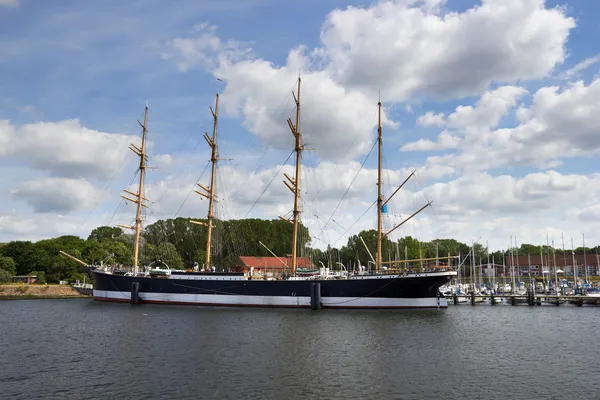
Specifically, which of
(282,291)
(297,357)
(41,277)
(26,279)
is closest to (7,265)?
(26,279)

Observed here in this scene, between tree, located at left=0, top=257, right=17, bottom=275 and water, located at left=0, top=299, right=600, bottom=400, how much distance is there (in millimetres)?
59529

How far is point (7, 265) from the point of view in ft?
337

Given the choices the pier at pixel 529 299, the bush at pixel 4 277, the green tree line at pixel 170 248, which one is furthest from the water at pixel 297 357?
the bush at pixel 4 277

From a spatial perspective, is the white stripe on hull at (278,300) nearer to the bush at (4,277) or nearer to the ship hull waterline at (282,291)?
the ship hull waterline at (282,291)

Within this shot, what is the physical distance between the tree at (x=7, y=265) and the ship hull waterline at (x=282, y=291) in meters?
43.4

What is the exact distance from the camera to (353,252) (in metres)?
163

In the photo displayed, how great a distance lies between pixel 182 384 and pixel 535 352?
24.0 metres

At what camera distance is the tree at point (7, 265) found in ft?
336

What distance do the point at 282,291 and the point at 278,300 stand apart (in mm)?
1342

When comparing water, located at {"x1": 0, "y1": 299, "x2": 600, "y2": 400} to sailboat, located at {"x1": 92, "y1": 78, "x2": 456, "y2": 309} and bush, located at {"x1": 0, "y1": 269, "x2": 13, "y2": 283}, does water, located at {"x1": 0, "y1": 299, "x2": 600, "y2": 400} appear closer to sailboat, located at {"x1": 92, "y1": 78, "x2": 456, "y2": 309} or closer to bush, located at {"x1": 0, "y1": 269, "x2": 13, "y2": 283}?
sailboat, located at {"x1": 92, "y1": 78, "x2": 456, "y2": 309}

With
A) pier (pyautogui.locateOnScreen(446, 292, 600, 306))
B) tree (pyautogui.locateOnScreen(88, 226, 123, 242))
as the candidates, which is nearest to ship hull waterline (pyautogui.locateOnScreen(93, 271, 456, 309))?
pier (pyautogui.locateOnScreen(446, 292, 600, 306))

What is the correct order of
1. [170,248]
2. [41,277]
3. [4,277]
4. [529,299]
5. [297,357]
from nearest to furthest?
1. [297,357]
2. [529,299]
3. [4,277]
4. [41,277]
5. [170,248]

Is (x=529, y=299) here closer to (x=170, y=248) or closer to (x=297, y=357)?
(x=297, y=357)

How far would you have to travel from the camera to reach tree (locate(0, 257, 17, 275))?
10231 centimetres
